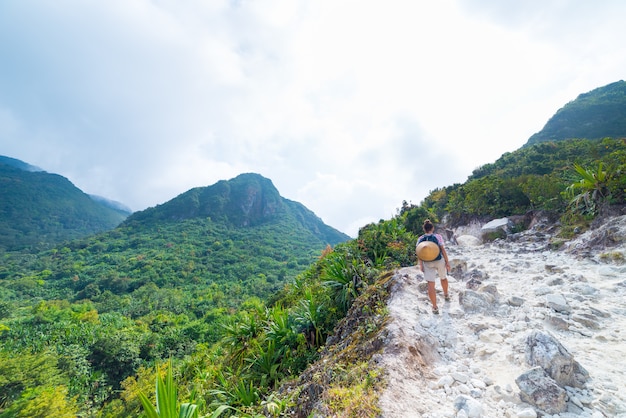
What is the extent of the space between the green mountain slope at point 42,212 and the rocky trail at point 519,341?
113m

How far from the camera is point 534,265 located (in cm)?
618

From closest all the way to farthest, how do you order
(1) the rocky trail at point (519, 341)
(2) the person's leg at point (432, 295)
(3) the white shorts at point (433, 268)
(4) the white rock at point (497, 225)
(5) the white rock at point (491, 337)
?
(1) the rocky trail at point (519, 341) → (5) the white rock at point (491, 337) → (2) the person's leg at point (432, 295) → (3) the white shorts at point (433, 268) → (4) the white rock at point (497, 225)

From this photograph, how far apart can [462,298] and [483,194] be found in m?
11.0

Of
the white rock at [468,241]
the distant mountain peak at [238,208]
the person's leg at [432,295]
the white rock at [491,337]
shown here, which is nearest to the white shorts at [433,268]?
the person's leg at [432,295]

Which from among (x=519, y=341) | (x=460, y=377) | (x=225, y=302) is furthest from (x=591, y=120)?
(x=225, y=302)

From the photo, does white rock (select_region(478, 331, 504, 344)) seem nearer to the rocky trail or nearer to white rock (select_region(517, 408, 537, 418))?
the rocky trail

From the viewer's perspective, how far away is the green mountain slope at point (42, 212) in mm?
87938

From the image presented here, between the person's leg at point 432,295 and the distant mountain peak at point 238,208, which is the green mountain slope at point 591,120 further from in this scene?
the distant mountain peak at point 238,208

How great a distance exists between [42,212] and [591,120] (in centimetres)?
16316

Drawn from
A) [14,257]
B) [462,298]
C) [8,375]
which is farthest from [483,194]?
[14,257]

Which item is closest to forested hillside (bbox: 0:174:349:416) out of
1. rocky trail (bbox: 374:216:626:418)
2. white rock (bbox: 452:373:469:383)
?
rocky trail (bbox: 374:216:626:418)

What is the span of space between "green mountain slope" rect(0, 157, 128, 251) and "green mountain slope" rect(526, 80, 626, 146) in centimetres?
12963

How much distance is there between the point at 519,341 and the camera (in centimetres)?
335

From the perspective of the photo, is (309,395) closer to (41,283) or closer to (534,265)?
(534,265)
